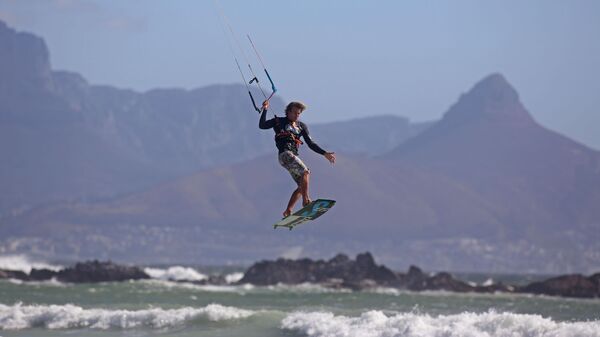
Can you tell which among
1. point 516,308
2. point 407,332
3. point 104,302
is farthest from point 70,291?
point 407,332

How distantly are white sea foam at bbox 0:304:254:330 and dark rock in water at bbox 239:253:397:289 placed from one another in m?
38.4

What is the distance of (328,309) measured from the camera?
54875 millimetres

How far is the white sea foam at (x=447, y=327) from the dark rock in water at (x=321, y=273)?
41335 mm

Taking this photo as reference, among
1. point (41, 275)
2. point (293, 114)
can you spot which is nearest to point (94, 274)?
point (41, 275)

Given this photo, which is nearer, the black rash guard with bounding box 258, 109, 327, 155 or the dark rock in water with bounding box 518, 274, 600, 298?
the black rash guard with bounding box 258, 109, 327, 155

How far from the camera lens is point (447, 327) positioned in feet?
126

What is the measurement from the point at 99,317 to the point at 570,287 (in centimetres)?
3738

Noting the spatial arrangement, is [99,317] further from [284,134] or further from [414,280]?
[414,280]

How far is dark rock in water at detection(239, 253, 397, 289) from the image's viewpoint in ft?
281

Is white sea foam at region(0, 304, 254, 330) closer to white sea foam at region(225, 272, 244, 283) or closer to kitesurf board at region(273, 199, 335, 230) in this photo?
kitesurf board at region(273, 199, 335, 230)

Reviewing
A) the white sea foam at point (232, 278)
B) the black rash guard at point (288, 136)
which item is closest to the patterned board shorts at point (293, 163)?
the black rash guard at point (288, 136)

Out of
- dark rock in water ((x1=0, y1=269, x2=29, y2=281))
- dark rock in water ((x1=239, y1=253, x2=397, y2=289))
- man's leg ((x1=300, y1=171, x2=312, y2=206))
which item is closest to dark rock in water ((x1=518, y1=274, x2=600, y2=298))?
dark rock in water ((x1=239, y1=253, x2=397, y2=289))

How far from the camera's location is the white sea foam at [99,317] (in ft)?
143

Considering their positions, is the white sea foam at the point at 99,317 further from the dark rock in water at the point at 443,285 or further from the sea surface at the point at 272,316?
the dark rock in water at the point at 443,285
